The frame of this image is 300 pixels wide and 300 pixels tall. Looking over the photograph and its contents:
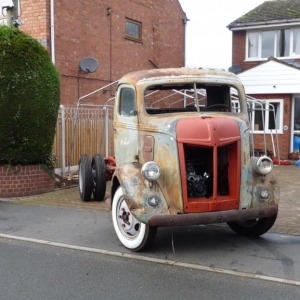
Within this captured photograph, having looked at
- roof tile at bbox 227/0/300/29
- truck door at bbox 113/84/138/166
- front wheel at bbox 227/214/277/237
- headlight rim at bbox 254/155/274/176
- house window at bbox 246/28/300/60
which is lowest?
front wheel at bbox 227/214/277/237

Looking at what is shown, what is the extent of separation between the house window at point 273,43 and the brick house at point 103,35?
328 centimetres

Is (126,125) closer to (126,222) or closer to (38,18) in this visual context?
(126,222)

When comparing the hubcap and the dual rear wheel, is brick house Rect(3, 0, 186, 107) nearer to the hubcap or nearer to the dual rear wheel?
the dual rear wheel

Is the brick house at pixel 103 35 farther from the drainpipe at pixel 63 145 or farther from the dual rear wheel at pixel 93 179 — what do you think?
the dual rear wheel at pixel 93 179

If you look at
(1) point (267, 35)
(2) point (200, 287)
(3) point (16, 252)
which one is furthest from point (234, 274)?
(1) point (267, 35)

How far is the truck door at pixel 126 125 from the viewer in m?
6.51

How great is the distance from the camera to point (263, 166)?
6.10 m

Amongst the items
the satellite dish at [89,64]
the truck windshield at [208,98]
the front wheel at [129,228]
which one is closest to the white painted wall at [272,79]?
the satellite dish at [89,64]

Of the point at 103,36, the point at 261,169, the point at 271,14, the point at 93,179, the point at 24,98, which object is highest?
the point at 271,14

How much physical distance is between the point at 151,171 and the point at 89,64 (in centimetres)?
915

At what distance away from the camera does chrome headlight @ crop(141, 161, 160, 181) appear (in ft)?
18.6

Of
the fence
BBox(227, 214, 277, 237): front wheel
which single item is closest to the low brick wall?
the fence

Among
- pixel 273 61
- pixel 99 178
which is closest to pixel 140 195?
pixel 99 178

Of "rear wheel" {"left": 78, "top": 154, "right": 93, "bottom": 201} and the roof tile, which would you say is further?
the roof tile
